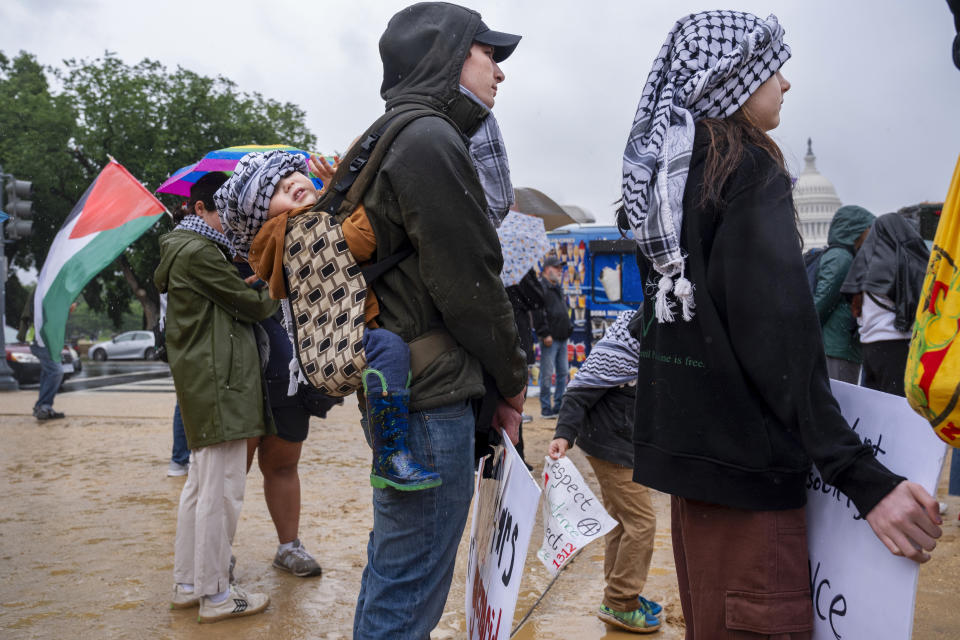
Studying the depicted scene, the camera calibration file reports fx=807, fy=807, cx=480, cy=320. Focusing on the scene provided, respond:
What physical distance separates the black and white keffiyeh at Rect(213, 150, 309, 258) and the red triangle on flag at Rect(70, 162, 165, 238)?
451 centimetres

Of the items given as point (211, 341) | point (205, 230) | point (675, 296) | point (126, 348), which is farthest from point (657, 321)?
point (126, 348)

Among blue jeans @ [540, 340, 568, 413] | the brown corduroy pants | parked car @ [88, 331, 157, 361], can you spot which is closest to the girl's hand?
the brown corduroy pants

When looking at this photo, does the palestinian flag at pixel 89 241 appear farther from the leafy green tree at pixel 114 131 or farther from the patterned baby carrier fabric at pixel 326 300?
the leafy green tree at pixel 114 131

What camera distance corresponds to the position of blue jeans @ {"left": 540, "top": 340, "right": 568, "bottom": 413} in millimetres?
10852

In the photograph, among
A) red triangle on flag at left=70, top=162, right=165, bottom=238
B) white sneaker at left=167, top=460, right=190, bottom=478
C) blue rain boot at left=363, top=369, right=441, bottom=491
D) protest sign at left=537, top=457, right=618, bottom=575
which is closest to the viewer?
blue rain boot at left=363, top=369, right=441, bottom=491

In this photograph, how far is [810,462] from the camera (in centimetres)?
174

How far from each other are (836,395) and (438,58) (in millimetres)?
1304

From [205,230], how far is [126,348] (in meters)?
32.0

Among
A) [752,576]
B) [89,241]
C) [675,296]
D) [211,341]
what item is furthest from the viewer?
[89,241]

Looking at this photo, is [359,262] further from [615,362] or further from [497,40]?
[615,362]

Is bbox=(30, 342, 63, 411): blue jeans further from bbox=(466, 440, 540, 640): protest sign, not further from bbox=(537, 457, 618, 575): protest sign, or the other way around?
bbox=(466, 440, 540, 640): protest sign

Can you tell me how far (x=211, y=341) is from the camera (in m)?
3.69

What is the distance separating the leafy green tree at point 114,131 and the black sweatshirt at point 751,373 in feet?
110

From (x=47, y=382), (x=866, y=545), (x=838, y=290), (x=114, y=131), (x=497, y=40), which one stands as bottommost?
(x=47, y=382)
